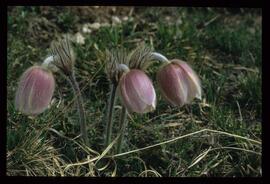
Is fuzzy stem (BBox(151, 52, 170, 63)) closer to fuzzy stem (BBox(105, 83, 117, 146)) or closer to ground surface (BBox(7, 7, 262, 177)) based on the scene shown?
fuzzy stem (BBox(105, 83, 117, 146))

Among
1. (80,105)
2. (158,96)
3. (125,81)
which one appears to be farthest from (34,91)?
(158,96)

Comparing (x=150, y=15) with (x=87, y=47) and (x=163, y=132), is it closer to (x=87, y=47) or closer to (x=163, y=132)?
(x=87, y=47)

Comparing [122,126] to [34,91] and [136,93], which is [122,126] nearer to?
[136,93]

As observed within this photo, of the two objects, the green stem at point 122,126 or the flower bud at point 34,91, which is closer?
the flower bud at point 34,91

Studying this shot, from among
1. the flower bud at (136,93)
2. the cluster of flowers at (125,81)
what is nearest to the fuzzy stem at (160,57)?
the cluster of flowers at (125,81)

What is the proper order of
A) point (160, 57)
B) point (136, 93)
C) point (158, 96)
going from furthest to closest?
point (158, 96) → point (160, 57) → point (136, 93)

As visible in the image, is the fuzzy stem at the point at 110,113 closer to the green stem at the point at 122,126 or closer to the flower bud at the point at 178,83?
the green stem at the point at 122,126

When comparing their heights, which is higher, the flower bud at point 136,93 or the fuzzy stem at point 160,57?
the fuzzy stem at point 160,57
